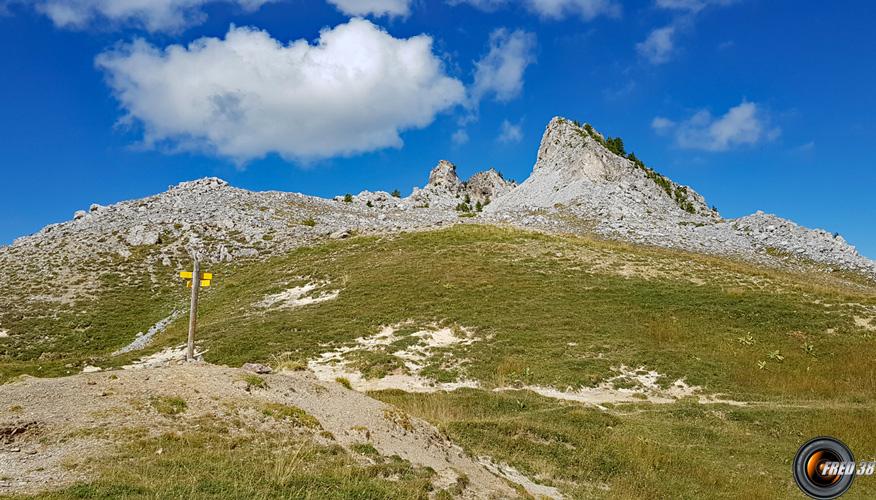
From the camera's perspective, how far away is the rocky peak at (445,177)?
16862 cm

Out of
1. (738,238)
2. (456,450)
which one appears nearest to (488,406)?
(456,450)

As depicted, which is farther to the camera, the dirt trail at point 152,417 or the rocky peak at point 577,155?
the rocky peak at point 577,155

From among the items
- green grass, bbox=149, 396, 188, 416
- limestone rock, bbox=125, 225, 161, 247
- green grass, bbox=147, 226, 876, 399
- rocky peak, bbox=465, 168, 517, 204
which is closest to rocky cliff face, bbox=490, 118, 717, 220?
green grass, bbox=147, 226, 876, 399

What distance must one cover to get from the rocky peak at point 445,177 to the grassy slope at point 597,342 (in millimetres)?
Result: 105313

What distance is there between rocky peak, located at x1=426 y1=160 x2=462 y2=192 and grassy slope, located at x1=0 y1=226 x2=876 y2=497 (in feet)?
346

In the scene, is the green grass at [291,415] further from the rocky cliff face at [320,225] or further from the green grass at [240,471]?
the rocky cliff face at [320,225]

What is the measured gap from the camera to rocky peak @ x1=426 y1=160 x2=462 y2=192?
169 meters

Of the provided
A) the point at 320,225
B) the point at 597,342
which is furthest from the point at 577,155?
the point at 597,342

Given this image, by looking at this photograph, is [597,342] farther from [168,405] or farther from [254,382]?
[168,405]

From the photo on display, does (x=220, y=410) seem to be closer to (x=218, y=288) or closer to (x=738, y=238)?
(x=218, y=288)

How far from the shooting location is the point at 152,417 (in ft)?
41.1

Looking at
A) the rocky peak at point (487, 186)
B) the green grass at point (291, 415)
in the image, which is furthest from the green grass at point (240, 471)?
the rocky peak at point (487, 186)

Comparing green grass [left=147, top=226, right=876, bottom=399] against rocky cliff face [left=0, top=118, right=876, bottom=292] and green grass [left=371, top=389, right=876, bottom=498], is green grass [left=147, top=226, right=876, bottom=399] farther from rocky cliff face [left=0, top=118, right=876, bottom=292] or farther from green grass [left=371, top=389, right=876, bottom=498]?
rocky cliff face [left=0, top=118, right=876, bottom=292]

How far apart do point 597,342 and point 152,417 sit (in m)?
26.6
